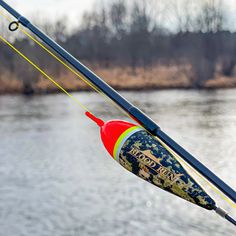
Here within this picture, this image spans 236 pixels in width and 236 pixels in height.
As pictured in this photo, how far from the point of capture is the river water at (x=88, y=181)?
400 inches

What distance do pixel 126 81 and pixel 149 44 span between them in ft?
42.1

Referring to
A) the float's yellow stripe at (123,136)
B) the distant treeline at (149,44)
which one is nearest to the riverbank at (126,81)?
the distant treeline at (149,44)

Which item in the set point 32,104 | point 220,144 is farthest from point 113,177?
point 32,104

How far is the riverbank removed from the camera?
3847 centimetres

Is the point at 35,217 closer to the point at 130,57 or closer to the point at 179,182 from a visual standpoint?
the point at 179,182

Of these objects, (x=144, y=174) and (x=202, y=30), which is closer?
(x=144, y=174)

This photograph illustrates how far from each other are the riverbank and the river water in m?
12.3

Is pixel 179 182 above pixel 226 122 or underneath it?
above

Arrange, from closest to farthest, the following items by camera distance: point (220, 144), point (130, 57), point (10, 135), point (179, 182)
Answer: point (179, 182), point (220, 144), point (10, 135), point (130, 57)

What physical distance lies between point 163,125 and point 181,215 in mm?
11551

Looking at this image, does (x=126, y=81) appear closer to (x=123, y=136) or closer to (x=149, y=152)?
(x=123, y=136)

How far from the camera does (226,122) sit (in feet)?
74.1

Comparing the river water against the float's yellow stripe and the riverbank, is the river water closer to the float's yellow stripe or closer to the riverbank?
the float's yellow stripe

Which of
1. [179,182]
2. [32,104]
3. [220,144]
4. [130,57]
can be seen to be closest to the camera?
[179,182]
